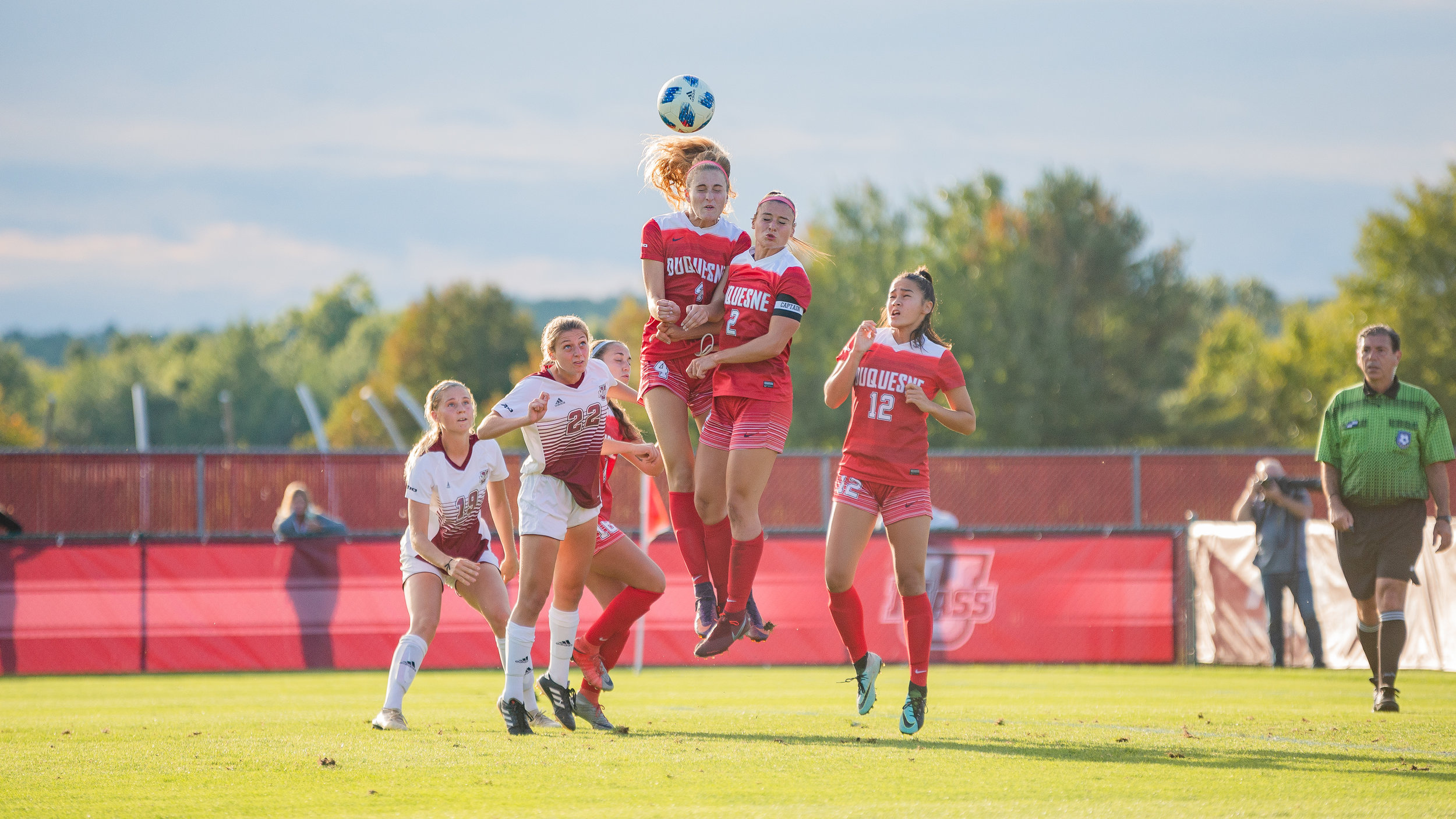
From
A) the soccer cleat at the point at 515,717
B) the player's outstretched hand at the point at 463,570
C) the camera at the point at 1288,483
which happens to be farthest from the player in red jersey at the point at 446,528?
the camera at the point at 1288,483

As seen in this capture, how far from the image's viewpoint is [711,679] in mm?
13180

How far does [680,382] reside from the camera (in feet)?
25.5

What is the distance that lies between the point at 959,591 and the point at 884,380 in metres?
8.31

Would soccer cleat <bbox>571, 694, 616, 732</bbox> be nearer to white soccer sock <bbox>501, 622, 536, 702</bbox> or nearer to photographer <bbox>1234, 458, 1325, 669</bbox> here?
white soccer sock <bbox>501, 622, 536, 702</bbox>

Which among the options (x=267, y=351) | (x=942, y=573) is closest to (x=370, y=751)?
(x=942, y=573)

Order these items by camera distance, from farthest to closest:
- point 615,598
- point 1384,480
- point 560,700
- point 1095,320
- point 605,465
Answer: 1. point 1095,320
2. point 1384,480
3. point 605,465
4. point 615,598
5. point 560,700

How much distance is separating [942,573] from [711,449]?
26.2 ft

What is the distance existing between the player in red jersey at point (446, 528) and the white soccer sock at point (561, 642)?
1.27 ft

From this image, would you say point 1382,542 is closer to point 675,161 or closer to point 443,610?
point 675,161

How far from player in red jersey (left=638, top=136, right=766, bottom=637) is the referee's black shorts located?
4244mm

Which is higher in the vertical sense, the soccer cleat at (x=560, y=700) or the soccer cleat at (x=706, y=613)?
the soccer cleat at (x=706, y=613)

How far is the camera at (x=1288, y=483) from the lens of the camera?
14.3 meters

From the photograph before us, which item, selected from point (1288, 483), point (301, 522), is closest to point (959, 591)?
point (1288, 483)

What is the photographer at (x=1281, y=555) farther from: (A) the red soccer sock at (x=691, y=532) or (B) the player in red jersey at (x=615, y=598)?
(A) the red soccer sock at (x=691, y=532)
